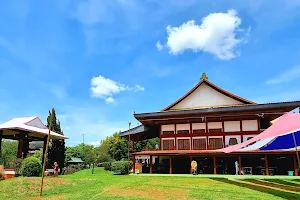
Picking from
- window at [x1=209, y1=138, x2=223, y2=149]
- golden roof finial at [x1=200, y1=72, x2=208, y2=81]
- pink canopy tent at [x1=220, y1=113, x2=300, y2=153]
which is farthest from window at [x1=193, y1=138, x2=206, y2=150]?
pink canopy tent at [x1=220, y1=113, x2=300, y2=153]

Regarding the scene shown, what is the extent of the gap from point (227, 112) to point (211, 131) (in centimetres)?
245

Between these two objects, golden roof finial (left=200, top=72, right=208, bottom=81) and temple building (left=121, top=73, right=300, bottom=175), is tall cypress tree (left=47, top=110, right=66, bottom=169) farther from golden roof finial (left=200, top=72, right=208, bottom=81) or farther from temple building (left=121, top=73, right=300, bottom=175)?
golden roof finial (left=200, top=72, right=208, bottom=81)

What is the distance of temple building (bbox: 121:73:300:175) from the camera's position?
874 inches

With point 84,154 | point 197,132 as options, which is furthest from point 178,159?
point 84,154

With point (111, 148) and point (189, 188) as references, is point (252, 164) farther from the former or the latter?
point (111, 148)

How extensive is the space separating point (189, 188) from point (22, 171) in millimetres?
10459

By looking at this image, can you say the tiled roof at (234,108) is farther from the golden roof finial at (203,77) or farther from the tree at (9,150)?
the tree at (9,150)

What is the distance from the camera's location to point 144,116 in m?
25.1

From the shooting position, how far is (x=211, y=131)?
24516mm

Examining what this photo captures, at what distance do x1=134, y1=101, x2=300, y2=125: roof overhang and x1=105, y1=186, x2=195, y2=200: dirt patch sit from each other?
1186 cm

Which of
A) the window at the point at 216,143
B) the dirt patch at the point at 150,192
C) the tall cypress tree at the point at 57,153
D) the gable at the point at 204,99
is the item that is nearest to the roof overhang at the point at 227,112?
the window at the point at 216,143

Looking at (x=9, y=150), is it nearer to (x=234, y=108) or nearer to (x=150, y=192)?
(x=234, y=108)

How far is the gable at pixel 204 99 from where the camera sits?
2622 centimetres

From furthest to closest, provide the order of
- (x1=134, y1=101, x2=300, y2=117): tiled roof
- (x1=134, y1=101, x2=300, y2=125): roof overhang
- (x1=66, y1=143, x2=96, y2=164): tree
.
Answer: (x1=66, y1=143, x2=96, y2=164): tree < (x1=134, y1=101, x2=300, y2=125): roof overhang < (x1=134, y1=101, x2=300, y2=117): tiled roof
